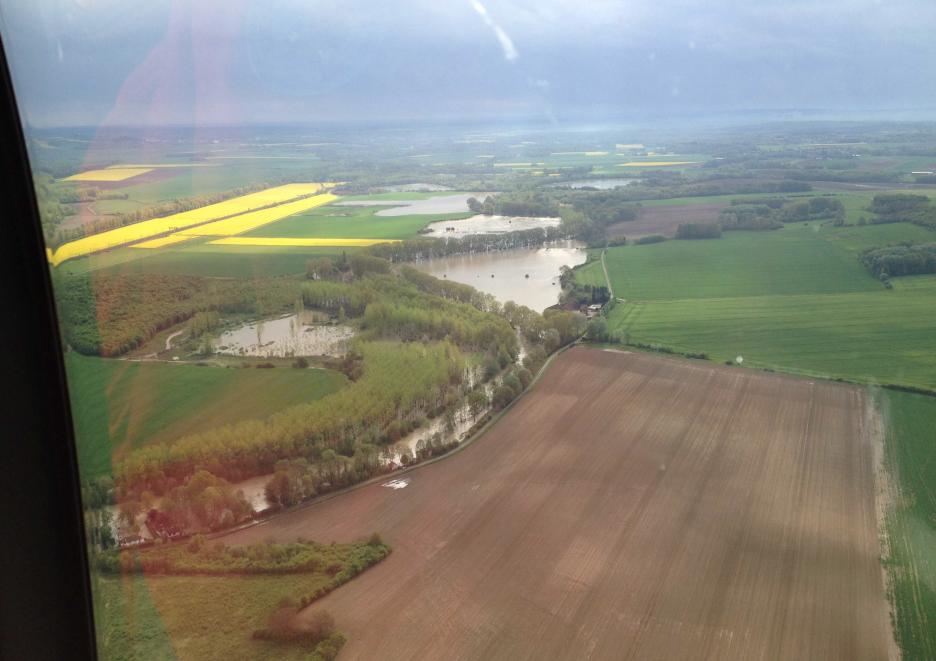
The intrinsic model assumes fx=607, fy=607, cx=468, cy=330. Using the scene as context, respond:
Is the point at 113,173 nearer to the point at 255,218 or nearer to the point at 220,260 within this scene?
the point at 220,260

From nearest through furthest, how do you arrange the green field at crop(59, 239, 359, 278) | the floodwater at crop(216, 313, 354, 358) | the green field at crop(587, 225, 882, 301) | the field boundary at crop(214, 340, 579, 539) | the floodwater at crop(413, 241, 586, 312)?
the field boundary at crop(214, 340, 579, 539)
the green field at crop(59, 239, 359, 278)
the floodwater at crop(216, 313, 354, 358)
the green field at crop(587, 225, 882, 301)
the floodwater at crop(413, 241, 586, 312)

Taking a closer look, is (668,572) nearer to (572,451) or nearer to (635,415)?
(572,451)

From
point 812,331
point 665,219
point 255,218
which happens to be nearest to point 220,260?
point 255,218

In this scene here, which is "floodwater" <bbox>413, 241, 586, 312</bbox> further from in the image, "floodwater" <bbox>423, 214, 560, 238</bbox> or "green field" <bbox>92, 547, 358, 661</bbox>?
"green field" <bbox>92, 547, 358, 661</bbox>

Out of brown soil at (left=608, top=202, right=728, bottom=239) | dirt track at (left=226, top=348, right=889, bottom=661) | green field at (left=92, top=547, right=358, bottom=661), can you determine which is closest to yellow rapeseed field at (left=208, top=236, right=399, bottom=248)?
brown soil at (left=608, top=202, right=728, bottom=239)

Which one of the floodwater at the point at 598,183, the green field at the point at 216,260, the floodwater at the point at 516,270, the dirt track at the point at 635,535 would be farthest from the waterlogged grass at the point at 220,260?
the floodwater at the point at 598,183

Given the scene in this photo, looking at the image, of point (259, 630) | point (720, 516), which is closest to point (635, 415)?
point (720, 516)

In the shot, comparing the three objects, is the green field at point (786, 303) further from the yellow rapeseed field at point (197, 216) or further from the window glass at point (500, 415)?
the yellow rapeseed field at point (197, 216)
